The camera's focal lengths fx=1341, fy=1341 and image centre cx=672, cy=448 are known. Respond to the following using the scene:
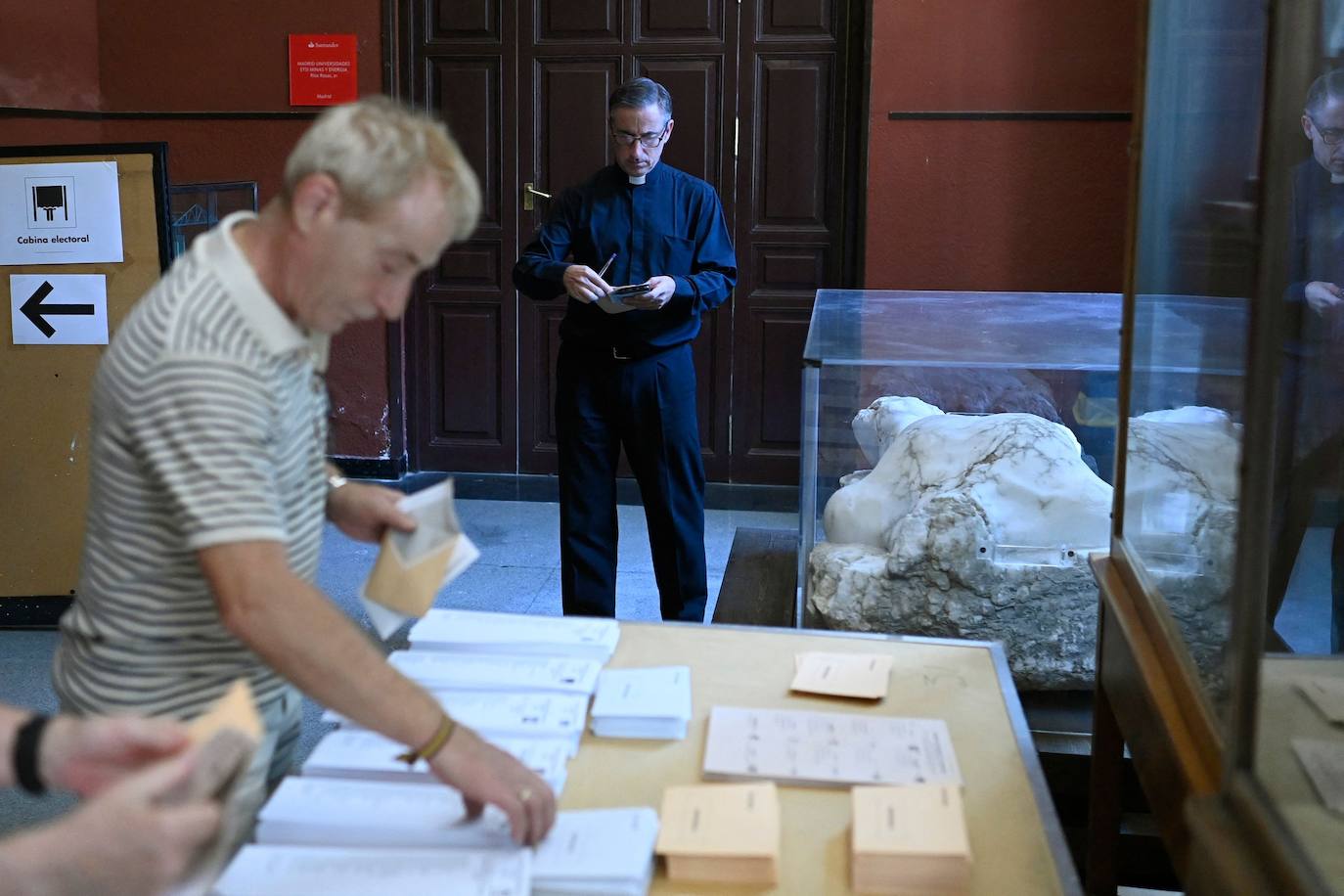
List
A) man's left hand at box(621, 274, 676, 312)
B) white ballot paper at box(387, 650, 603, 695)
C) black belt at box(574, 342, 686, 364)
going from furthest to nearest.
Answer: black belt at box(574, 342, 686, 364)
man's left hand at box(621, 274, 676, 312)
white ballot paper at box(387, 650, 603, 695)

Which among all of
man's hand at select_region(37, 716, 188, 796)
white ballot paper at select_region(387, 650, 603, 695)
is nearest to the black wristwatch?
man's hand at select_region(37, 716, 188, 796)

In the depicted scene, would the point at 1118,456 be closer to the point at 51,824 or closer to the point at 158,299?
the point at 158,299

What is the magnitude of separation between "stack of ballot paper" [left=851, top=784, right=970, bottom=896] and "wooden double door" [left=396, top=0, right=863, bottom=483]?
4.87 metres

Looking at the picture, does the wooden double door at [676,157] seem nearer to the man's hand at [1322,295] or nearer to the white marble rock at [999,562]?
the white marble rock at [999,562]

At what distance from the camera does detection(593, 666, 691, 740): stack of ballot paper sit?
5.89 feet

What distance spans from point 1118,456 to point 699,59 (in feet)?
14.3

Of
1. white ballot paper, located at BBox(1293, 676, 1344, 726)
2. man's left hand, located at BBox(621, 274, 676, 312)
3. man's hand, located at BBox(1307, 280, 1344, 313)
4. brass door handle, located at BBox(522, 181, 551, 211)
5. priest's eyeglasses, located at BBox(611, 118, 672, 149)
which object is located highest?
priest's eyeglasses, located at BBox(611, 118, 672, 149)

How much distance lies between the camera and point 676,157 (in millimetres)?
6273

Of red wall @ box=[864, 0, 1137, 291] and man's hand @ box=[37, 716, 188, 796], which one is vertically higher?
red wall @ box=[864, 0, 1137, 291]

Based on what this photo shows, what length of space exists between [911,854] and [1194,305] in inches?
34.9

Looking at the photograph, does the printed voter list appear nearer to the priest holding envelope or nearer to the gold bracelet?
the priest holding envelope

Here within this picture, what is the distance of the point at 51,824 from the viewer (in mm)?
921

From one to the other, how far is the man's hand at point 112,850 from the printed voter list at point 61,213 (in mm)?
3798

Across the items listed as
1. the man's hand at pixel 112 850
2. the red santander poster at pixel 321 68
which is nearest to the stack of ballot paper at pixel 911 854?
the man's hand at pixel 112 850
